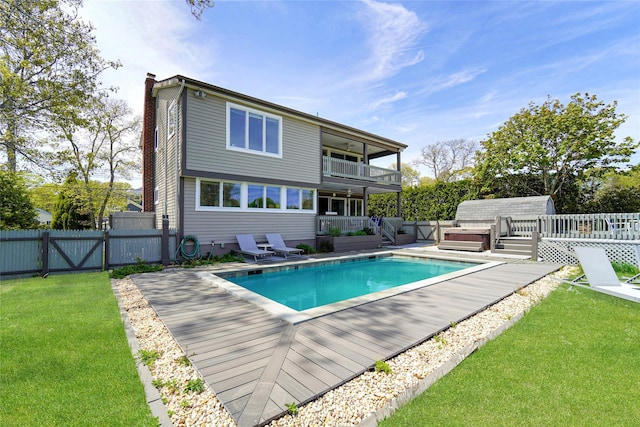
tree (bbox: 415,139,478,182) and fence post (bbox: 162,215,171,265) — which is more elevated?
tree (bbox: 415,139,478,182)

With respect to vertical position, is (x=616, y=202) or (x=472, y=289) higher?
(x=616, y=202)

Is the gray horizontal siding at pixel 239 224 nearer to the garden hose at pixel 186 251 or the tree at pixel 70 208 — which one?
the garden hose at pixel 186 251

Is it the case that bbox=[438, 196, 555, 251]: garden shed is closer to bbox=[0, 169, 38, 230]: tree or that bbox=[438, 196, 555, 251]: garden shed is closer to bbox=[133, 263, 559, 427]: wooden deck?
bbox=[133, 263, 559, 427]: wooden deck

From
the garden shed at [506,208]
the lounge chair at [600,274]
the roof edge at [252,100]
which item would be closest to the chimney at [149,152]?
the roof edge at [252,100]

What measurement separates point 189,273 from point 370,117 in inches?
679

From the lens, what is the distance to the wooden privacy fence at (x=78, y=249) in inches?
288

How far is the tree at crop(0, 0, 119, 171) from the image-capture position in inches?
318

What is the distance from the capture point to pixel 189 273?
7.82 meters

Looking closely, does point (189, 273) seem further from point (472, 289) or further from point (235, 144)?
point (472, 289)

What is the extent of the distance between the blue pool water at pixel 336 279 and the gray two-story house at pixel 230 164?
3.14 m

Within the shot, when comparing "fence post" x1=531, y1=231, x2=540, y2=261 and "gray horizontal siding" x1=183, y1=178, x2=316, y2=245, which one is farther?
"fence post" x1=531, y1=231, x2=540, y2=261

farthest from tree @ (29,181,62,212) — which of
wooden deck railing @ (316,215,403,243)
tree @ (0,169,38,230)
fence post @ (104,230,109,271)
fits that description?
wooden deck railing @ (316,215,403,243)

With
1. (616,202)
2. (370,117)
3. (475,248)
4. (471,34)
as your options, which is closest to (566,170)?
(616,202)

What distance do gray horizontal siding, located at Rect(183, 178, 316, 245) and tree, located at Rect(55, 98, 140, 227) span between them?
1420cm
